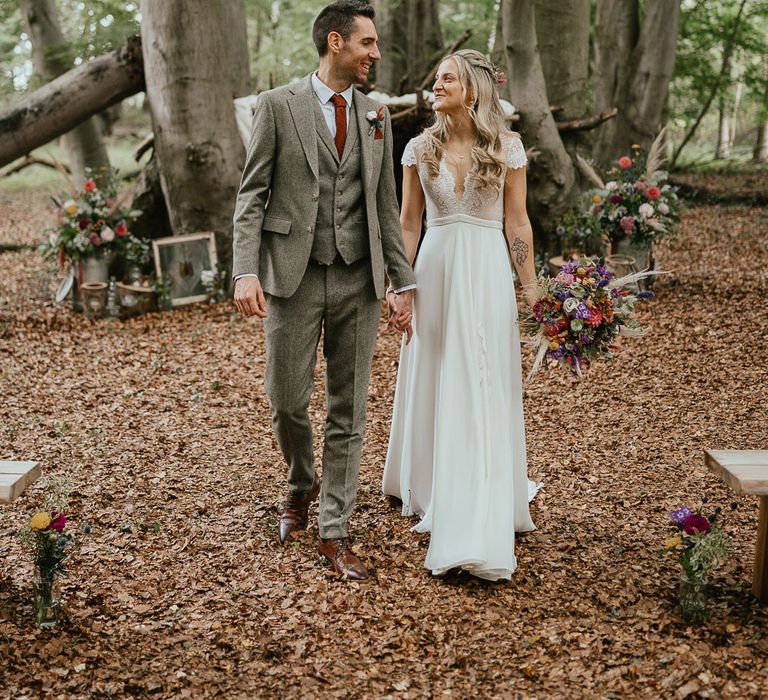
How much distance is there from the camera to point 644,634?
3.55 metres

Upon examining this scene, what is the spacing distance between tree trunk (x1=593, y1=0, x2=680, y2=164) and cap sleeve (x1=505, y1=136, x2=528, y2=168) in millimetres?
9658

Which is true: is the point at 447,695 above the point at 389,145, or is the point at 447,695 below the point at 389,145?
below

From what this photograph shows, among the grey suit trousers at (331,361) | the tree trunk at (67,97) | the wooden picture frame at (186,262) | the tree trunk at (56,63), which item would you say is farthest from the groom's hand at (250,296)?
the tree trunk at (56,63)

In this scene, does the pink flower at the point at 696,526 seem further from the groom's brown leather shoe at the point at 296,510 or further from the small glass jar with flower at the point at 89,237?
the small glass jar with flower at the point at 89,237

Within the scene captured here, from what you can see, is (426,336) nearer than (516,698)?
No

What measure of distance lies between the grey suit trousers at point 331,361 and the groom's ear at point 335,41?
3.07ft

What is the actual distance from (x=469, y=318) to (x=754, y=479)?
145 cm

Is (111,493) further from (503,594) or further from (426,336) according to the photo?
(503,594)

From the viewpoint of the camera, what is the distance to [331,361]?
4191 mm

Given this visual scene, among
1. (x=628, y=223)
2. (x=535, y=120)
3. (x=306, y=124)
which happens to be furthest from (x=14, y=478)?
(x=535, y=120)

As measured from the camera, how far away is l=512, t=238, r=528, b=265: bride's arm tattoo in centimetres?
437

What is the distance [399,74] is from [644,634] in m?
14.1

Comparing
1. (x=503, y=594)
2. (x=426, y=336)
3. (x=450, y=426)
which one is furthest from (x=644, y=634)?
(x=426, y=336)

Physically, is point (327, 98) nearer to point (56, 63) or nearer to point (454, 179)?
point (454, 179)
